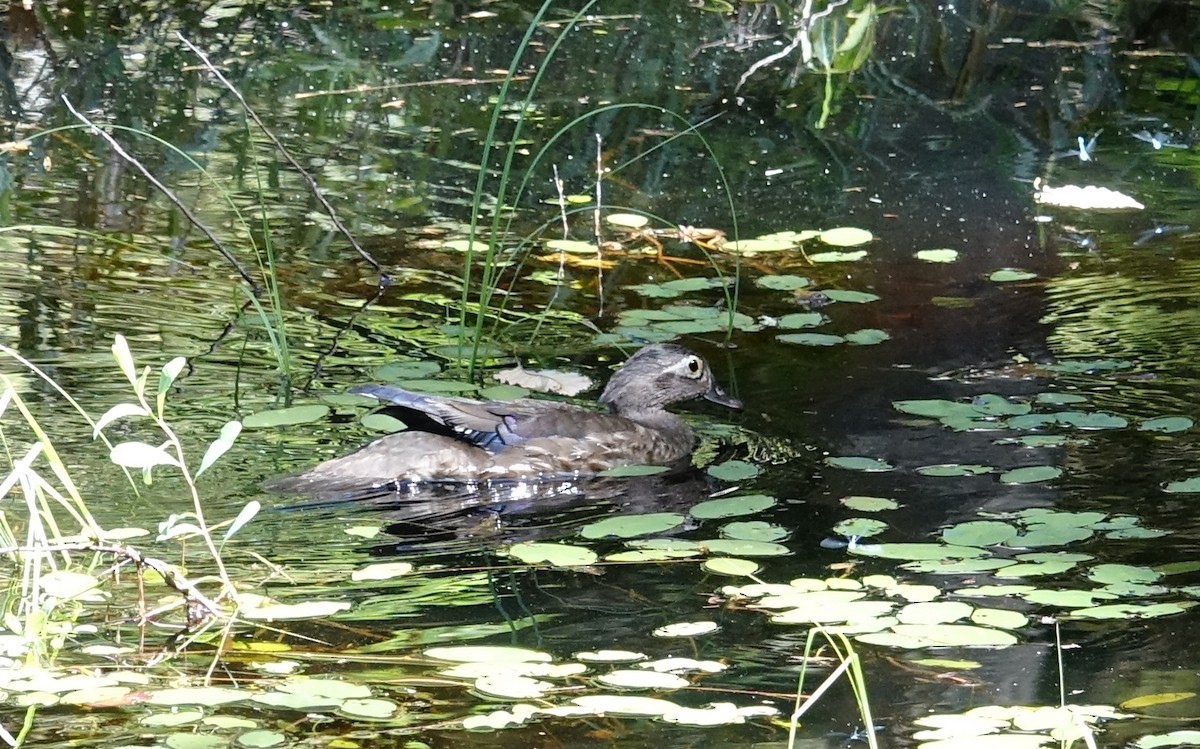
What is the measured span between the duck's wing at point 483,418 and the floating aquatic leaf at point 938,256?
9.57 feet

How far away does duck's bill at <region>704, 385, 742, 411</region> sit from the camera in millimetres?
7207

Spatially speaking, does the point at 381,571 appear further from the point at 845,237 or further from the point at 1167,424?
the point at 845,237

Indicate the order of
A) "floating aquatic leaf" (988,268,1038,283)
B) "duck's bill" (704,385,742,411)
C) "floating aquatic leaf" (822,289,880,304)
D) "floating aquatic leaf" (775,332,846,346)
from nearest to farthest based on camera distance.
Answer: "duck's bill" (704,385,742,411)
"floating aquatic leaf" (775,332,846,346)
"floating aquatic leaf" (822,289,880,304)
"floating aquatic leaf" (988,268,1038,283)

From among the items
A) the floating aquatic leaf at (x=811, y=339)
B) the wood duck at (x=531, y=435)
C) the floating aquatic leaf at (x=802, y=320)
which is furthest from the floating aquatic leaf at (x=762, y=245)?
the wood duck at (x=531, y=435)

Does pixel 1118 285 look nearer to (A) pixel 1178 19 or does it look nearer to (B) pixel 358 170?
(B) pixel 358 170

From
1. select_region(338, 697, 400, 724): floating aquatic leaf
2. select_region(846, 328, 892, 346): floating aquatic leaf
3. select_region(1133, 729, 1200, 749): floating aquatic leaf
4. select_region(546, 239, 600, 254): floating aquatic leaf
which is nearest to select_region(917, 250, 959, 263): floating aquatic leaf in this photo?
select_region(846, 328, 892, 346): floating aquatic leaf

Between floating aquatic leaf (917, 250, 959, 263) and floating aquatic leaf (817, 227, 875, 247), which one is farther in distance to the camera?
floating aquatic leaf (817, 227, 875, 247)

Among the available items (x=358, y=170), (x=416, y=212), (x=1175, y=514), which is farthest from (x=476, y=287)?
(x=1175, y=514)

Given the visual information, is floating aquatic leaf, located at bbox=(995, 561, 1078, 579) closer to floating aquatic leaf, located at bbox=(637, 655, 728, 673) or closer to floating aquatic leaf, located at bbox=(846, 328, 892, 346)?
floating aquatic leaf, located at bbox=(637, 655, 728, 673)

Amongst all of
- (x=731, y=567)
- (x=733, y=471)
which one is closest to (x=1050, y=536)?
(x=731, y=567)

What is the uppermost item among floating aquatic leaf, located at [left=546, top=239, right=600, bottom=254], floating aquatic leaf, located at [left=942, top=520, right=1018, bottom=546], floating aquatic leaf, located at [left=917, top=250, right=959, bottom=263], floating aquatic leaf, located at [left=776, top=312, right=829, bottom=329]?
floating aquatic leaf, located at [left=942, top=520, right=1018, bottom=546]

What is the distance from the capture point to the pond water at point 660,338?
14.1ft

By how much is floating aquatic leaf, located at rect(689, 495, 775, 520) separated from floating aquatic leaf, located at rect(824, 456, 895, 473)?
1.61ft

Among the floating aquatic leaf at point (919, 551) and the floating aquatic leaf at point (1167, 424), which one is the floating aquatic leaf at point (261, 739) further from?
the floating aquatic leaf at point (1167, 424)
